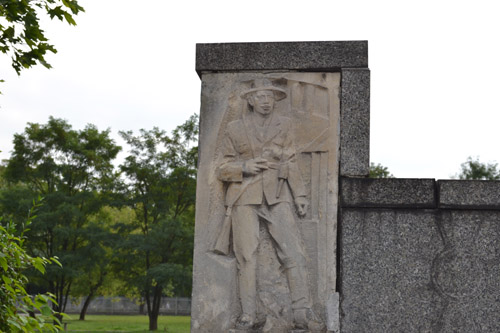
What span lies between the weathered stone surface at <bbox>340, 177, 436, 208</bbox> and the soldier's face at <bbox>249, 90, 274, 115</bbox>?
1144 mm

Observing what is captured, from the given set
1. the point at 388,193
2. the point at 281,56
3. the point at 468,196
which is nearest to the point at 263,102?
the point at 281,56

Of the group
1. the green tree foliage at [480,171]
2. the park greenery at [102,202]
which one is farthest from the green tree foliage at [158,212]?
Result: the green tree foliage at [480,171]

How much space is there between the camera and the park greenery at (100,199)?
20.6 metres

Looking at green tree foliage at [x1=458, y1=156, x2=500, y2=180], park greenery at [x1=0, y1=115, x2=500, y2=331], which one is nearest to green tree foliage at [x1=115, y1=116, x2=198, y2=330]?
park greenery at [x1=0, y1=115, x2=500, y2=331]

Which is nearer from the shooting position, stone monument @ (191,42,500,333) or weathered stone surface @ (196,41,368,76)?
stone monument @ (191,42,500,333)

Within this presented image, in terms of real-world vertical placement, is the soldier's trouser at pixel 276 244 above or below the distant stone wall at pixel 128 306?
above

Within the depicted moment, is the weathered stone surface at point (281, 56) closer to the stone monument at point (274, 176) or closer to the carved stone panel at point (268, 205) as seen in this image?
the stone monument at point (274, 176)

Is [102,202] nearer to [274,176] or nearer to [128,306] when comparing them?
[274,176]

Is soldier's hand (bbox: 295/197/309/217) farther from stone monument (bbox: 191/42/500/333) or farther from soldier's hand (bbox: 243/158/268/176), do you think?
soldier's hand (bbox: 243/158/268/176)

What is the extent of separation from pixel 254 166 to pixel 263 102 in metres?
0.72

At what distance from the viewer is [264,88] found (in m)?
6.53

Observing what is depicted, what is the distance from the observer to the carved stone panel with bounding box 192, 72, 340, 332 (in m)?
6.19

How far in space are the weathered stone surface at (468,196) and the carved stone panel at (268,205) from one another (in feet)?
3.65

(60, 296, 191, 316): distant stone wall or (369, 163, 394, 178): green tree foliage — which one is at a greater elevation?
(369, 163, 394, 178): green tree foliage
